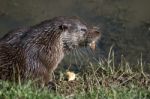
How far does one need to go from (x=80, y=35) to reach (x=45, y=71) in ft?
2.26

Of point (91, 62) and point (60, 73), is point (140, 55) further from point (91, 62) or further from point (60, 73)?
point (60, 73)

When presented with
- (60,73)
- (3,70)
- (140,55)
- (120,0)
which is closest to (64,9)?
(120,0)

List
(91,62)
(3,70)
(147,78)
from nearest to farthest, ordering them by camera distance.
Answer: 1. (3,70)
2. (147,78)
3. (91,62)

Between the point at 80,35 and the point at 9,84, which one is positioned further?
the point at 80,35

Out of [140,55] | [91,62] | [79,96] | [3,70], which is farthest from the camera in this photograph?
[140,55]

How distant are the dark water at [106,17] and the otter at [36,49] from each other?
214 cm

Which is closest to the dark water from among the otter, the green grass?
the green grass

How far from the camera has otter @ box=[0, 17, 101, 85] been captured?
26.4 feet

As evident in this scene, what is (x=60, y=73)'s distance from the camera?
8.87 m

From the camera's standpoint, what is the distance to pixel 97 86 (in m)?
7.92

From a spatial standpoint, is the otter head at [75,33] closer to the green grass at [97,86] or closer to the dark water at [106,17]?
the green grass at [97,86]

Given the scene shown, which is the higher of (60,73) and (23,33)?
(23,33)

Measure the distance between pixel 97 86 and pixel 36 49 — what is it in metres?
0.87

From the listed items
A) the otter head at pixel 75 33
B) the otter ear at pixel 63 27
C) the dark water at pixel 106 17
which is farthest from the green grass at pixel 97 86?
the dark water at pixel 106 17
